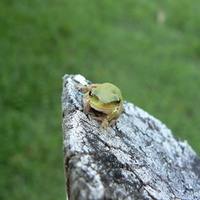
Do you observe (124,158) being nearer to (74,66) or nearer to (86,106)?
(86,106)

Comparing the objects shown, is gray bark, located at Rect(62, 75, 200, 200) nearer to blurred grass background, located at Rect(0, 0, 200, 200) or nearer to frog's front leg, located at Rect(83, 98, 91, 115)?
frog's front leg, located at Rect(83, 98, 91, 115)

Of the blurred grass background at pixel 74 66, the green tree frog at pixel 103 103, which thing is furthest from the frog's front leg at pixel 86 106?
the blurred grass background at pixel 74 66

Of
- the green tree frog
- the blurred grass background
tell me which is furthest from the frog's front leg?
the blurred grass background

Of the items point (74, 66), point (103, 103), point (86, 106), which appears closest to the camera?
point (86, 106)

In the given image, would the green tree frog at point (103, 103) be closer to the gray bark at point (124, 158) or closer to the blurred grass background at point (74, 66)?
the gray bark at point (124, 158)

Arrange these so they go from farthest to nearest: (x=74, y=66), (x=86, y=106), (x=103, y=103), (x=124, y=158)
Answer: (x=74, y=66)
(x=103, y=103)
(x=86, y=106)
(x=124, y=158)

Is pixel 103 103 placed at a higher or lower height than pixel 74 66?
lower

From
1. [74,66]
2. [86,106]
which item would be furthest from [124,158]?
[74,66]

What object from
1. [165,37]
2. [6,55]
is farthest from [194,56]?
[6,55]
